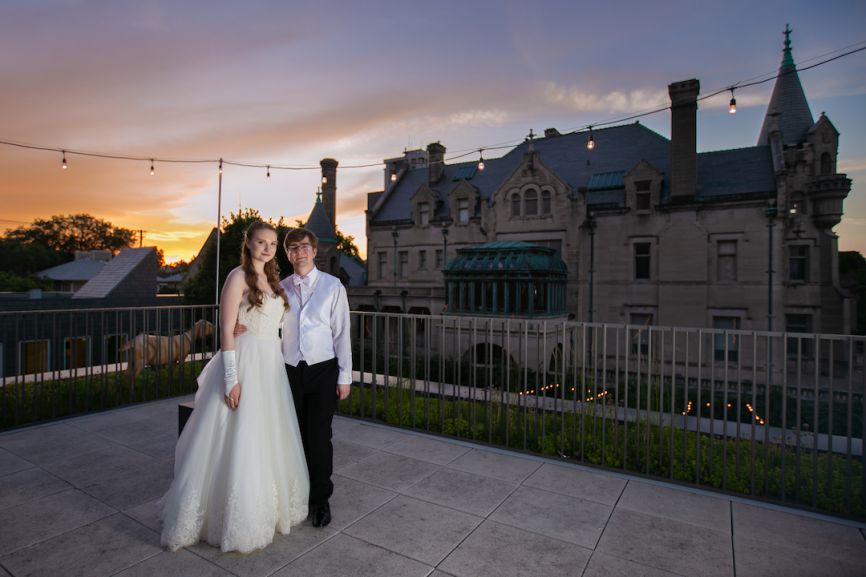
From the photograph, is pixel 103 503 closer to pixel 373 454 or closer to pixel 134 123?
pixel 373 454

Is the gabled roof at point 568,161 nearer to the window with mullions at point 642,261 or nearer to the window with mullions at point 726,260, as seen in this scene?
the window with mullions at point 642,261

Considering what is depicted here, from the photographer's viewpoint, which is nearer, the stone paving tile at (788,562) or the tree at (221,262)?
the stone paving tile at (788,562)

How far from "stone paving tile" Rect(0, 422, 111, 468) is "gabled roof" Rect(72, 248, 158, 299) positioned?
95.3 ft

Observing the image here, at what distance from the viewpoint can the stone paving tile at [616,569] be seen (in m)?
2.88

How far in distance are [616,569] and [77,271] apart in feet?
213

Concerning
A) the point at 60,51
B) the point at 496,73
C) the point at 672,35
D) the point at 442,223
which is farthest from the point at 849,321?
the point at 60,51

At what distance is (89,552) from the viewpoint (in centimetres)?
304

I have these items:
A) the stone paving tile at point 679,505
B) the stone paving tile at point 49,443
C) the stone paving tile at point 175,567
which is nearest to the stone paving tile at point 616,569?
the stone paving tile at point 679,505

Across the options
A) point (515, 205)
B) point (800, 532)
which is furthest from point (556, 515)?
point (515, 205)

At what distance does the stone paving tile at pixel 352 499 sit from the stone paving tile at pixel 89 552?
1274 millimetres

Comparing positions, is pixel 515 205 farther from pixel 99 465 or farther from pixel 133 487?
pixel 133 487

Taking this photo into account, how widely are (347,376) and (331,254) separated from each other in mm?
31268

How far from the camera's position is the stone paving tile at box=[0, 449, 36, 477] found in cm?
442


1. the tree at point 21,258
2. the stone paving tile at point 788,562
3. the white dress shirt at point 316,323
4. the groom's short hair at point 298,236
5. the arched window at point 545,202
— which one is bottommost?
the stone paving tile at point 788,562
